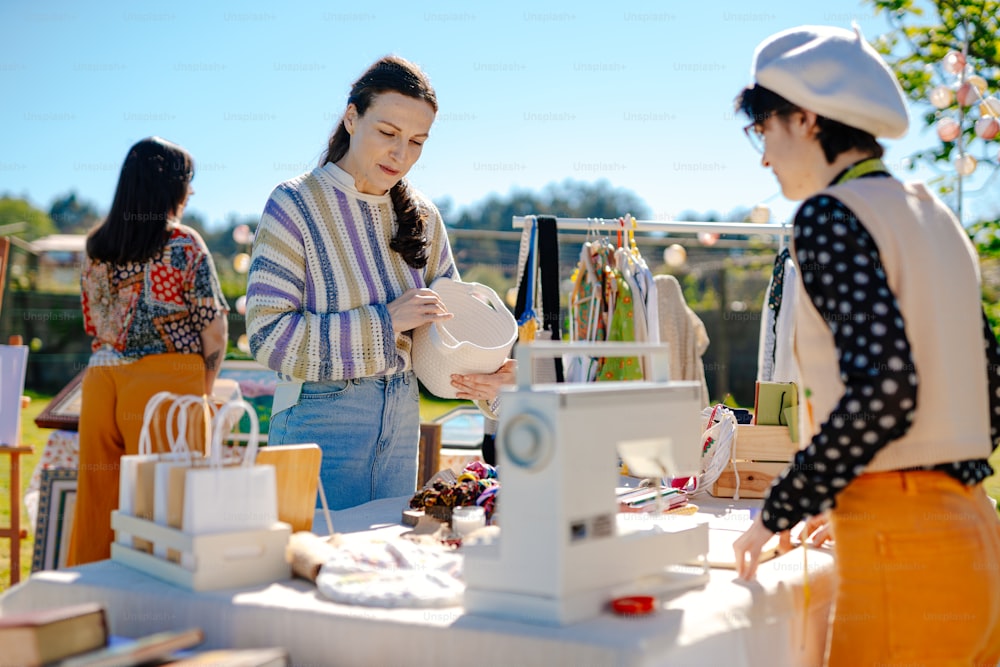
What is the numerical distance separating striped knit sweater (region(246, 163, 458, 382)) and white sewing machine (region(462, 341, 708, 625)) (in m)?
0.88

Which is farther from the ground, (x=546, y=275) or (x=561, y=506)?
(x=546, y=275)

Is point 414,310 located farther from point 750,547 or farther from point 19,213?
point 19,213

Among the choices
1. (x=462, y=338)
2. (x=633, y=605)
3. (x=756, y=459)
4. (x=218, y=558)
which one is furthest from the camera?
(x=756, y=459)

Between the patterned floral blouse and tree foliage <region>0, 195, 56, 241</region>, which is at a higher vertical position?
tree foliage <region>0, 195, 56, 241</region>

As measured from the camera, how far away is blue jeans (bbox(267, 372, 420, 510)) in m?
2.13

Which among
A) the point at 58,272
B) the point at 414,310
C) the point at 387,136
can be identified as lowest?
the point at 414,310

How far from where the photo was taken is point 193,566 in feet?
4.40

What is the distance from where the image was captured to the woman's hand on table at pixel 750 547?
140 centimetres

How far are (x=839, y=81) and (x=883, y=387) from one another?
44cm

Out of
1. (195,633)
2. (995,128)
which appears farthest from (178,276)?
(995,128)

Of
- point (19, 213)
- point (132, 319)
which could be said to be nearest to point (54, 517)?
point (132, 319)

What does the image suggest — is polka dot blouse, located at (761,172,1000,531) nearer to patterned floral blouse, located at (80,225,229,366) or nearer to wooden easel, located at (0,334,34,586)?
patterned floral blouse, located at (80,225,229,366)

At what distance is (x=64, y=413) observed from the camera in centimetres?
420

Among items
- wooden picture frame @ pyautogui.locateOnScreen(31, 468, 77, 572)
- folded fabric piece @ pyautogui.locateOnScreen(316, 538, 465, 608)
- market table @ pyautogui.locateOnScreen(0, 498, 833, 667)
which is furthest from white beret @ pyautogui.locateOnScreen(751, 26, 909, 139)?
wooden picture frame @ pyautogui.locateOnScreen(31, 468, 77, 572)
